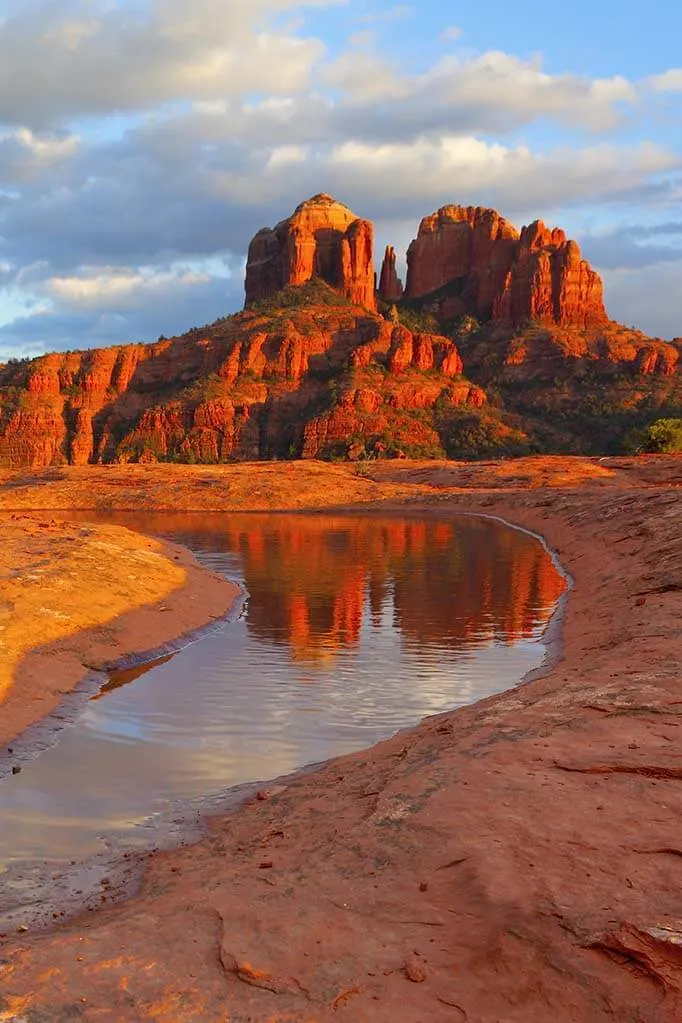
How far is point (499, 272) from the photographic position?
159625mm

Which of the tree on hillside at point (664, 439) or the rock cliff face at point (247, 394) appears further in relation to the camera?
the rock cliff face at point (247, 394)

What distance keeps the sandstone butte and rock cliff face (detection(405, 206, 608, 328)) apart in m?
0.31

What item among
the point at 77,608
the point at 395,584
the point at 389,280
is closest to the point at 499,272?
the point at 389,280

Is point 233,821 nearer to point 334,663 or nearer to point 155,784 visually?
point 155,784

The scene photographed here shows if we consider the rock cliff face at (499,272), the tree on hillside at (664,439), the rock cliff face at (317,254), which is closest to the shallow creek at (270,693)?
the tree on hillside at (664,439)

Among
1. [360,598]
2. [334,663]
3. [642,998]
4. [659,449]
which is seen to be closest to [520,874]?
[642,998]

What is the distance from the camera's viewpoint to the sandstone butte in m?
125

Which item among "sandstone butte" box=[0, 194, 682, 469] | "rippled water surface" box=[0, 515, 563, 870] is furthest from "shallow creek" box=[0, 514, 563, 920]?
"sandstone butte" box=[0, 194, 682, 469]

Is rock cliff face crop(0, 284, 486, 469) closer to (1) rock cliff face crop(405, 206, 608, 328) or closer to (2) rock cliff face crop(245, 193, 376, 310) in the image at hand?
(2) rock cliff face crop(245, 193, 376, 310)

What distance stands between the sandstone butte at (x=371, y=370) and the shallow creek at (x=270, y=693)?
285 feet

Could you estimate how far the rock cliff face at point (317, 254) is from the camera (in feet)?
532

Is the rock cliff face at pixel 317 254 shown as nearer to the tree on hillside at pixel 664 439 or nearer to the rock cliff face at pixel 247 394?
the rock cliff face at pixel 247 394

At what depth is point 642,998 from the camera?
548 centimetres

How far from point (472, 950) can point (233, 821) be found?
4.56m
